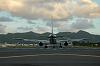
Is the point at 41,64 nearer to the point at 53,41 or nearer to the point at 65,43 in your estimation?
the point at 53,41

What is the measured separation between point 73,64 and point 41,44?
229ft

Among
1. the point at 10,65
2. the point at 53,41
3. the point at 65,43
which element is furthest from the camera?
the point at 65,43

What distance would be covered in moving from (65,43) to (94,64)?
72.0 m

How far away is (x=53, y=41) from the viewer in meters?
91.1

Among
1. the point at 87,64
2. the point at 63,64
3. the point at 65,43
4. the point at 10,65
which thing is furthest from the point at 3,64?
the point at 65,43

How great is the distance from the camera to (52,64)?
25469 millimetres

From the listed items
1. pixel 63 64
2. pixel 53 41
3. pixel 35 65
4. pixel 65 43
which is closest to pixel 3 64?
pixel 35 65

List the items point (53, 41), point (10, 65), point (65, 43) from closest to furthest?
point (10, 65) → point (53, 41) → point (65, 43)

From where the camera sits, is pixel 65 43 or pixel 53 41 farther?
pixel 65 43

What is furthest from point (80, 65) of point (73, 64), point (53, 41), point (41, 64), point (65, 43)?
point (65, 43)

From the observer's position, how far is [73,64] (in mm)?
25562

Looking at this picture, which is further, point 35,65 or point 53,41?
point 53,41

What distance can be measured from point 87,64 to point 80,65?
1.05m

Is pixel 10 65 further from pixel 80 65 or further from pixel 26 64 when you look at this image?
pixel 80 65
